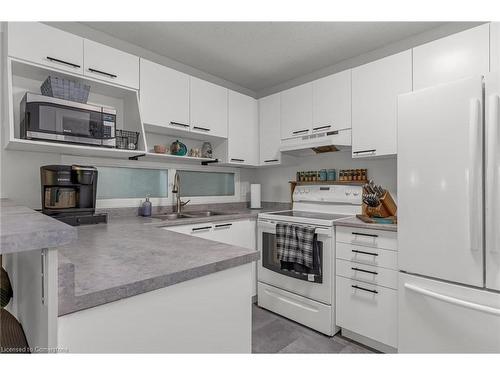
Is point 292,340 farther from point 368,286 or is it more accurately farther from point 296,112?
point 296,112

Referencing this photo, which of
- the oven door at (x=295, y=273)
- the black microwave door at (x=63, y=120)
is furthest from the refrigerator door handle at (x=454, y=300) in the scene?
the black microwave door at (x=63, y=120)

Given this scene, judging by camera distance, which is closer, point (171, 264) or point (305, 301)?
point (171, 264)

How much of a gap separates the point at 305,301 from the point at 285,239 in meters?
0.54

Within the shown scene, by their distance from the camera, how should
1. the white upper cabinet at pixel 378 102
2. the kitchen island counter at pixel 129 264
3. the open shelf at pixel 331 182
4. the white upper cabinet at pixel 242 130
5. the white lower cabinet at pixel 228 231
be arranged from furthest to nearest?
the white upper cabinet at pixel 242 130, the open shelf at pixel 331 182, the white lower cabinet at pixel 228 231, the white upper cabinet at pixel 378 102, the kitchen island counter at pixel 129 264

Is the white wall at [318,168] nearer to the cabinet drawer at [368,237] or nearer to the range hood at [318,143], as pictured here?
the range hood at [318,143]

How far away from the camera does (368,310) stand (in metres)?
1.94

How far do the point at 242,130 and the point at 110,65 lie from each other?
56.1 inches

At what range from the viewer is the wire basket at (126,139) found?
→ 85.0 inches

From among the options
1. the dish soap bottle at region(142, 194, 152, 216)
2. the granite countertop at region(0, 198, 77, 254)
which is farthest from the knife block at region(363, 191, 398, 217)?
the granite countertop at region(0, 198, 77, 254)

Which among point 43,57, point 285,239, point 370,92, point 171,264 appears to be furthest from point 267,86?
point 171,264

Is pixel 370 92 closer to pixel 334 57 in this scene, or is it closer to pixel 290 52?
pixel 334 57

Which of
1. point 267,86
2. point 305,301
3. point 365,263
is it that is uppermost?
point 267,86

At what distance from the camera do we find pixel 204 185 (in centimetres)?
312

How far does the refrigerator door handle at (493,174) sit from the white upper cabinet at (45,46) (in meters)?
2.54
